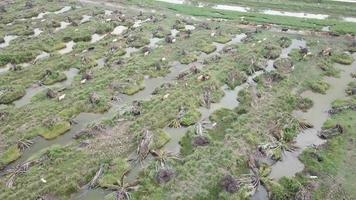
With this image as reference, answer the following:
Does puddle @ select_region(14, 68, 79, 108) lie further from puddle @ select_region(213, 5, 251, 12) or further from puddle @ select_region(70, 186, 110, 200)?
puddle @ select_region(213, 5, 251, 12)

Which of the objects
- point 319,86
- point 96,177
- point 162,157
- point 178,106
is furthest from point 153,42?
point 96,177

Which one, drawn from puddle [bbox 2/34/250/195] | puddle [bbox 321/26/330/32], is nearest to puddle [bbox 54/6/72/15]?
puddle [bbox 2/34/250/195]

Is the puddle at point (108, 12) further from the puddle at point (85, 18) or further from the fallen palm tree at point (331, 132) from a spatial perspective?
the fallen palm tree at point (331, 132)

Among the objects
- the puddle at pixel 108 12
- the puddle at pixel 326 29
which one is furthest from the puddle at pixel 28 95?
the puddle at pixel 326 29

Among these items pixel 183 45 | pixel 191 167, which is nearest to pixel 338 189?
pixel 191 167

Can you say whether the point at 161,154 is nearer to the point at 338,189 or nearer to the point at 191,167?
the point at 191,167
